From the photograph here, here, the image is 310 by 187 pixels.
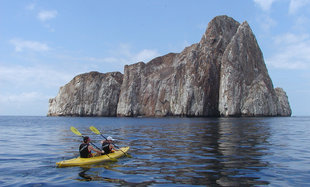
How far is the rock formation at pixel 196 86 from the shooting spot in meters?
93.8

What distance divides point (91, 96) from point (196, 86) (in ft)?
192

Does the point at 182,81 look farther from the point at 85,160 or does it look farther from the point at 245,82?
the point at 85,160

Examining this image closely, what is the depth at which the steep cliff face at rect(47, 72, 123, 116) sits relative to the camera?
13188cm

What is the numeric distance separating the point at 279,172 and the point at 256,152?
5349 millimetres

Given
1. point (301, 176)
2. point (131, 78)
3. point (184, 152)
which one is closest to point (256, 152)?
point (184, 152)

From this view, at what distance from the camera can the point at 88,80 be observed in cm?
13650

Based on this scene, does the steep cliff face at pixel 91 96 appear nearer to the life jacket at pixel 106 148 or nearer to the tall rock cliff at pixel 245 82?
the tall rock cliff at pixel 245 82

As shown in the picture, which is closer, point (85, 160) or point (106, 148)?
point (85, 160)

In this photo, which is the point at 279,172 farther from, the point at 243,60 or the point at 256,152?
the point at 243,60

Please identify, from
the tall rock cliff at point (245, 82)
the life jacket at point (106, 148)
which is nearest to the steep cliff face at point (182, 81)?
the tall rock cliff at point (245, 82)

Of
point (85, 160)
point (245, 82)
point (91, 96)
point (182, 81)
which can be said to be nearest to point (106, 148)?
point (85, 160)

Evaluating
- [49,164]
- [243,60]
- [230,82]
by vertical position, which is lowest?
[49,164]

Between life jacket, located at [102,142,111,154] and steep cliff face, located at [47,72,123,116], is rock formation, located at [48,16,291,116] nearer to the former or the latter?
steep cliff face, located at [47,72,123,116]

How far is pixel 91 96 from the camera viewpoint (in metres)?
133
